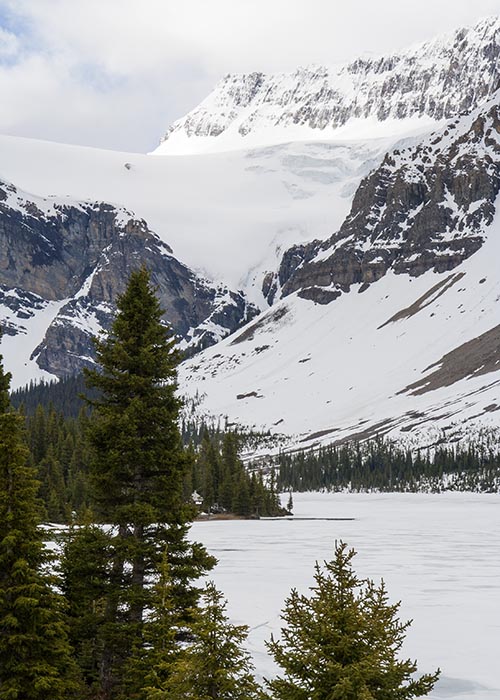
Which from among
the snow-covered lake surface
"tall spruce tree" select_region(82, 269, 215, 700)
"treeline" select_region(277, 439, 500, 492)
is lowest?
the snow-covered lake surface

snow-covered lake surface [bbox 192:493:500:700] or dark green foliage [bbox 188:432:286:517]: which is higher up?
dark green foliage [bbox 188:432:286:517]

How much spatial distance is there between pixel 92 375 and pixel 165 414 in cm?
206

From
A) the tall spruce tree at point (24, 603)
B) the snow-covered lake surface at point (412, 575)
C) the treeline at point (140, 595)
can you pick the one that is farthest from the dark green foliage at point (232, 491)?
the tall spruce tree at point (24, 603)

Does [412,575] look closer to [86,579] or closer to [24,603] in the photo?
[86,579]

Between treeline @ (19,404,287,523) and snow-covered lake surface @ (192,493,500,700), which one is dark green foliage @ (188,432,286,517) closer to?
treeline @ (19,404,287,523)

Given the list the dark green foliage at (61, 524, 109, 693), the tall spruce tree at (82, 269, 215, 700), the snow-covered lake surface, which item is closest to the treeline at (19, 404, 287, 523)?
the snow-covered lake surface

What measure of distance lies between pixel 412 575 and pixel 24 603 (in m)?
31.5

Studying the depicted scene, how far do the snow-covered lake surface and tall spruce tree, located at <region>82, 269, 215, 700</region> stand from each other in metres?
5.88

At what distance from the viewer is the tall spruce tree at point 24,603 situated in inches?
606

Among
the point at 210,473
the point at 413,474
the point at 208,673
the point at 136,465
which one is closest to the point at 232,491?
the point at 210,473

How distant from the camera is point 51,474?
86625mm

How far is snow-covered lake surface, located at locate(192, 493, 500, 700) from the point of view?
2500 centimetres

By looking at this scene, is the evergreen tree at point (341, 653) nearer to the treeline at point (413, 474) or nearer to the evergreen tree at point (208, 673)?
the evergreen tree at point (208, 673)

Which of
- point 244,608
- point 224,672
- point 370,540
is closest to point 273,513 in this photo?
point 370,540
